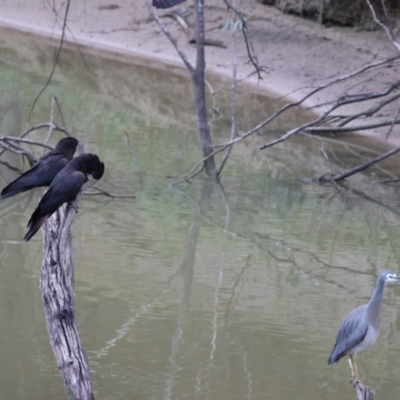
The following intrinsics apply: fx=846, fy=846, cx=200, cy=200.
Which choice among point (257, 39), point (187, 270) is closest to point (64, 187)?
point (187, 270)

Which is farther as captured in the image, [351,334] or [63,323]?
[351,334]

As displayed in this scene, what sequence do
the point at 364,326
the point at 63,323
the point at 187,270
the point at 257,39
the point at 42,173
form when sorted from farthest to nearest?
1. the point at 257,39
2. the point at 187,270
3. the point at 42,173
4. the point at 364,326
5. the point at 63,323

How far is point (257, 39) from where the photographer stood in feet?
52.4

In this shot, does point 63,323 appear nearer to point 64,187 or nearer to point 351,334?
point 64,187

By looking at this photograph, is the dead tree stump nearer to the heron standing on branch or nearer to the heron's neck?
the heron standing on branch

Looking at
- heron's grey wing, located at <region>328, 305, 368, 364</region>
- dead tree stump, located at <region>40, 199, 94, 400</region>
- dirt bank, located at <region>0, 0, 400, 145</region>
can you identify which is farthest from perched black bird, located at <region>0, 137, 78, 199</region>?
dirt bank, located at <region>0, 0, 400, 145</region>

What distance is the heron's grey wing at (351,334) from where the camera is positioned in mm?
4070

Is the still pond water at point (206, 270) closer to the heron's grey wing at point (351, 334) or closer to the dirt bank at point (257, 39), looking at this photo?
the heron's grey wing at point (351, 334)

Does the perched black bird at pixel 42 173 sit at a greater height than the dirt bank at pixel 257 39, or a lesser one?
greater

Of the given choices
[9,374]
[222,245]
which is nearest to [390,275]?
[9,374]

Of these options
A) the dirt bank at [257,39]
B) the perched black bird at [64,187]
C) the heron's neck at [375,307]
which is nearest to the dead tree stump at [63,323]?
the perched black bird at [64,187]

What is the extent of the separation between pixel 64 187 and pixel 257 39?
41.0ft

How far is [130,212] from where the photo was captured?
24.1 feet

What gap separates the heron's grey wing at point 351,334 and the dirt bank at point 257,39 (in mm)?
8122
